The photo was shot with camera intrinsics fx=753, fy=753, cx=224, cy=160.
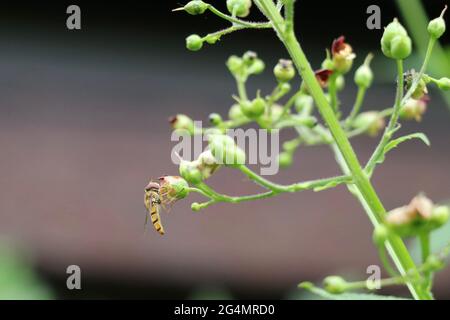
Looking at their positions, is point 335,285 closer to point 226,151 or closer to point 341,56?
point 226,151

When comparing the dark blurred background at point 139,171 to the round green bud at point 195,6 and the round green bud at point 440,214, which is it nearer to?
the round green bud at point 195,6

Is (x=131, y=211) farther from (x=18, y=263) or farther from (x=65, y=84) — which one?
(x=18, y=263)

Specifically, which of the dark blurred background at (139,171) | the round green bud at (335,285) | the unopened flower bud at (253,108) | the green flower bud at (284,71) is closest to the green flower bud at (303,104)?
the green flower bud at (284,71)

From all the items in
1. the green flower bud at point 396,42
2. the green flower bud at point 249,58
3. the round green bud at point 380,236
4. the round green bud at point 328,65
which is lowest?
the round green bud at point 380,236

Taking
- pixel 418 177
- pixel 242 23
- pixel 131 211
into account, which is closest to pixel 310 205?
pixel 418 177

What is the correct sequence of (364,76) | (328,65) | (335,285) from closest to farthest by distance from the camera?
(335,285) < (328,65) < (364,76)

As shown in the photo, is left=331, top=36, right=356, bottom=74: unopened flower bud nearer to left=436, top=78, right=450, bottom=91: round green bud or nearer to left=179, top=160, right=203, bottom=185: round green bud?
left=436, top=78, right=450, bottom=91: round green bud

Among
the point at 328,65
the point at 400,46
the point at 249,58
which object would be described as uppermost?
the point at 249,58

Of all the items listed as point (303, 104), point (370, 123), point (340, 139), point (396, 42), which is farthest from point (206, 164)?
point (370, 123)
